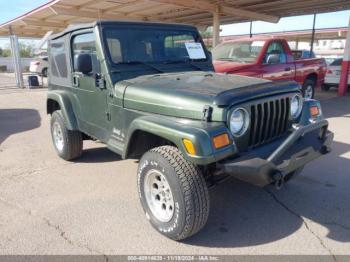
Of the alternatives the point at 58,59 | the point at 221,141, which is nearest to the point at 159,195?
the point at 221,141

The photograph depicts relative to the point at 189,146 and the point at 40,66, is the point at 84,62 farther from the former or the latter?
the point at 40,66

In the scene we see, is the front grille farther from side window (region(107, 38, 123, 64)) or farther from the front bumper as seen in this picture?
side window (region(107, 38, 123, 64))

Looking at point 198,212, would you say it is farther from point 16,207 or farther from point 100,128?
point 16,207

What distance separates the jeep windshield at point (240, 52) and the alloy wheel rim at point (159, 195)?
5.30m

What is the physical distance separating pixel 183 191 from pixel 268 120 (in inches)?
41.9

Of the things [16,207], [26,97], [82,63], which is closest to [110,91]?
[82,63]

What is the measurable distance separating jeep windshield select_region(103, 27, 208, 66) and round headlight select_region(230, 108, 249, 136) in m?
1.49

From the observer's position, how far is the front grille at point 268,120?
2900 millimetres

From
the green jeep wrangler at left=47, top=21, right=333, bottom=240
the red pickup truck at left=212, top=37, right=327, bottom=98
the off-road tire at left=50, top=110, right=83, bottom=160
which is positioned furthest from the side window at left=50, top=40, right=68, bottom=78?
the red pickup truck at left=212, top=37, right=327, bottom=98

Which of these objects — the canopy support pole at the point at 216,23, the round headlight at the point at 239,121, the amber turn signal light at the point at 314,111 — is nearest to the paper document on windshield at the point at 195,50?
the amber turn signal light at the point at 314,111

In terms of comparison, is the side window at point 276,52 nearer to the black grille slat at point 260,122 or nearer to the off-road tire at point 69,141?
the off-road tire at point 69,141

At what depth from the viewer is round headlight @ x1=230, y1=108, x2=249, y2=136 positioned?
272 centimetres

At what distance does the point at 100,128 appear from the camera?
399 cm

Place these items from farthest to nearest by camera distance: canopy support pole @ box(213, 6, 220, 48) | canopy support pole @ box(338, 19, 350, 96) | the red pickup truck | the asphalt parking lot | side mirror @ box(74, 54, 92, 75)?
1. canopy support pole @ box(213, 6, 220, 48)
2. canopy support pole @ box(338, 19, 350, 96)
3. the red pickup truck
4. side mirror @ box(74, 54, 92, 75)
5. the asphalt parking lot
